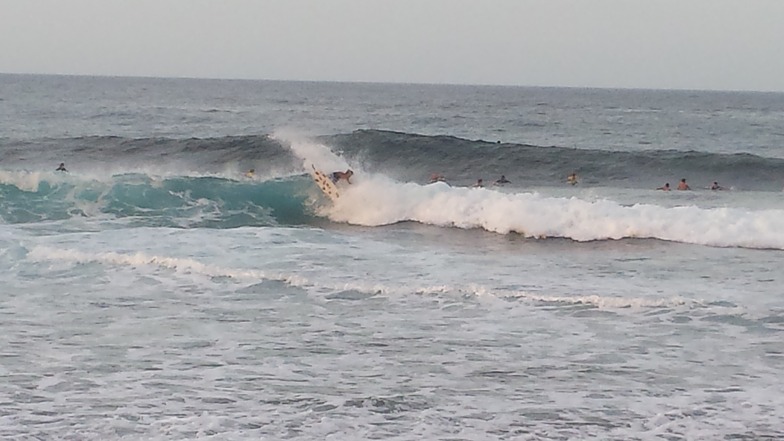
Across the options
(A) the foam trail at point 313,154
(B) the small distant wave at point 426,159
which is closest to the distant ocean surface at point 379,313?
(A) the foam trail at point 313,154

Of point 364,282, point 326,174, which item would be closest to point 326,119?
point 326,174

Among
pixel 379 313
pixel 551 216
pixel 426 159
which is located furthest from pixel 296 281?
pixel 426 159

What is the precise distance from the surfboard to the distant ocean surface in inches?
8.4

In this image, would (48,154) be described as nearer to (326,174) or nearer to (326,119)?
(326,174)

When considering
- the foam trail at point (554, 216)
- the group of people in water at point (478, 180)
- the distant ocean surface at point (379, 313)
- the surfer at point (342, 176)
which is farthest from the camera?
the group of people in water at point (478, 180)

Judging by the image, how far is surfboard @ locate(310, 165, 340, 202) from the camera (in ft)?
64.3

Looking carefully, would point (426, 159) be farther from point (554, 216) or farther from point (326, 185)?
point (554, 216)

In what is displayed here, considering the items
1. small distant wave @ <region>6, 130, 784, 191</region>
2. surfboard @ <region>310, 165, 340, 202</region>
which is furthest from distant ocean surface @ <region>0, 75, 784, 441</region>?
small distant wave @ <region>6, 130, 784, 191</region>

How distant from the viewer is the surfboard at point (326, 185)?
19598 mm

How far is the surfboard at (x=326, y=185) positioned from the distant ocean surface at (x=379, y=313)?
21 centimetres

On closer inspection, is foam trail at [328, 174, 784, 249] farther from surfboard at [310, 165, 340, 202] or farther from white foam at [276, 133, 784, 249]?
surfboard at [310, 165, 340, 202]

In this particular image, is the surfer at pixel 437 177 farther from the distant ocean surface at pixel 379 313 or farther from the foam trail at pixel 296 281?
the foam trail at pixel 296 281

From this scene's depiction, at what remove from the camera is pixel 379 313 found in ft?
31.7

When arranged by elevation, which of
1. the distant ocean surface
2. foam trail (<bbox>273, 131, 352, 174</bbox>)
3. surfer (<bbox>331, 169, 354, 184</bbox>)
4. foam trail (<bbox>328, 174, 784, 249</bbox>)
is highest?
foam trail (<bbox>273, 131, 352, 174</bbox>)
